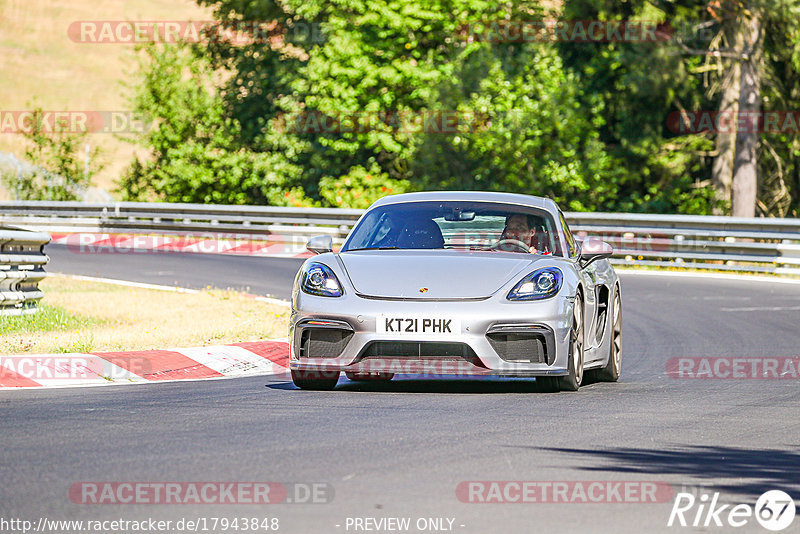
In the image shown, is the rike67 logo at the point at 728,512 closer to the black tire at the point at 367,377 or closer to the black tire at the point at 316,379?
the black tire at the point at 316,379

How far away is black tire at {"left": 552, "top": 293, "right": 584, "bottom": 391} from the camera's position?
9.74 meters

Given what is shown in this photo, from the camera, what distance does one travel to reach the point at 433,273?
9.59 metres

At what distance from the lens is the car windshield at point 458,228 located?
Result: 1049 centimetres

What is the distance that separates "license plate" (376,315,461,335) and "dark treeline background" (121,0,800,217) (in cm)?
2582

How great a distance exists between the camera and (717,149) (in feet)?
128

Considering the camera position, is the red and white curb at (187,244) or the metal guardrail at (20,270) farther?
the red and white curb at (187,244)

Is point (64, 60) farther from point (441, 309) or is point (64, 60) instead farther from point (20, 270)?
point (441, 309)

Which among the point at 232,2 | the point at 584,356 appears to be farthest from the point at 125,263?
the point at 232,2

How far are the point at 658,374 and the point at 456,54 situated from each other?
99.6 feet

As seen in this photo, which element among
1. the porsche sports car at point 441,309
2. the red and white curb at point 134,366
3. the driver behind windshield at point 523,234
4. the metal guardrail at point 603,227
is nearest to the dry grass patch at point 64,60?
the metal guardrail at point 603,227

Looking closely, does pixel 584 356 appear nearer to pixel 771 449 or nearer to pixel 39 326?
pixel 771 449

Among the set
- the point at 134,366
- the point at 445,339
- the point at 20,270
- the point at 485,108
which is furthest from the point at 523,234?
the point at 485,108

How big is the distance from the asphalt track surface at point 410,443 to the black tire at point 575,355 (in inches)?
4.2

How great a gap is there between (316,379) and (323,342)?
41 centimetres
